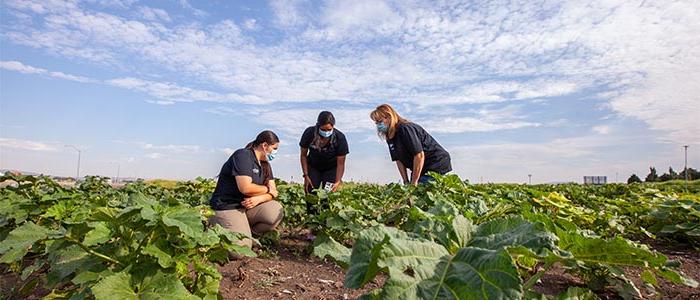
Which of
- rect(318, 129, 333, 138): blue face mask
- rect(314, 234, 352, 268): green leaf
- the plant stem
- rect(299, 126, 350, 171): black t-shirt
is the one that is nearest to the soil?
the plant stem

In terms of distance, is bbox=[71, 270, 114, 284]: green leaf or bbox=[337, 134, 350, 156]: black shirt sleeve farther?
bbox=[337, 134, 350, 156]: black shirt sleeve

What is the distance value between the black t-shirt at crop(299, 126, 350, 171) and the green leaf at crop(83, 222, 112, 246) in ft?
13.2

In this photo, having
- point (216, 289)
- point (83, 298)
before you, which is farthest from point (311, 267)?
point (83, 298)

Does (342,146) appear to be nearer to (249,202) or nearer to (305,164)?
(305,164)

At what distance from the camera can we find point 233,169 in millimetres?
4949

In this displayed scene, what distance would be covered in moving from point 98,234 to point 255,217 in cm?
275

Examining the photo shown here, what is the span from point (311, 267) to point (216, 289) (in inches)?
55.9

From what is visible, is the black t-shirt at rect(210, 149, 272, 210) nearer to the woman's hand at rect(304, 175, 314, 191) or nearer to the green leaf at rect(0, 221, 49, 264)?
the woman's hand at rect(304, 175, 314, 191)

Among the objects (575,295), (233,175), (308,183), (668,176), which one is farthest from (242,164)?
(668,176)

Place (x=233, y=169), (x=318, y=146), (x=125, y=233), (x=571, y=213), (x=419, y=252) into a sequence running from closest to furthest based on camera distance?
(x=419, y=252), (x=125, y=233), (x=571, y=213), (x=233, y=169), (x=318, y=146)

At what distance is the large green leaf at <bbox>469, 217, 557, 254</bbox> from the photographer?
4.15ft

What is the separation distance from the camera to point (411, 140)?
5.57m

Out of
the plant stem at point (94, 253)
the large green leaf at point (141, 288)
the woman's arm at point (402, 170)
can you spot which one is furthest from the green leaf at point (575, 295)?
the woman's arm at point (402, 170)

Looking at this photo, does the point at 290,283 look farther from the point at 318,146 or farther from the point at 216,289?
the point at 318,146
